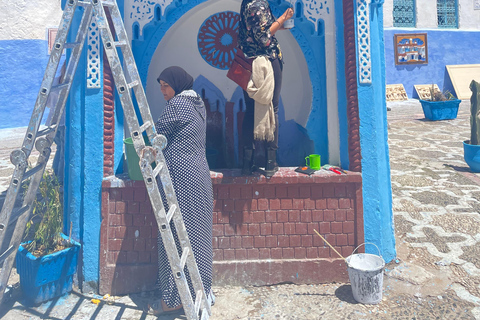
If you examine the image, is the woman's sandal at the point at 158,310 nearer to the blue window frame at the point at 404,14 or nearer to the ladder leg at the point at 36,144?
the ladder leg at the point at 36,144

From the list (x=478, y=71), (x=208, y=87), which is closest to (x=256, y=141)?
(x=208, y=87)

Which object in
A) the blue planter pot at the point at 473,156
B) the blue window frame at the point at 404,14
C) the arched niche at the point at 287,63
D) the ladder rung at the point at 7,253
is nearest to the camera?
the ladder rung at the point at 7,253

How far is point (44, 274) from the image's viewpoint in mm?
3691

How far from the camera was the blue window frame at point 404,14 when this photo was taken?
51.1 feet

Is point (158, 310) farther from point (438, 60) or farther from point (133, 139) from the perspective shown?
point (438, 60)

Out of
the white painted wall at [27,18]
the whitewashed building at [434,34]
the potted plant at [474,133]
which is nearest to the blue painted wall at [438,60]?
the whitewashed building at [434,34]

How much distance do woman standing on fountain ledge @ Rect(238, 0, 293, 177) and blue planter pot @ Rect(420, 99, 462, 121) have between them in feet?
33.3

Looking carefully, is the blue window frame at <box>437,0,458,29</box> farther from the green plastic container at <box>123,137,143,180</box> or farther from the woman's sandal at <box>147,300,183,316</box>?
the woman's sandal at <box>147,300,183,316</box>

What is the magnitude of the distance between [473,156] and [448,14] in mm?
10842

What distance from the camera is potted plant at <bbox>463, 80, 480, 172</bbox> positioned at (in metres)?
7.27

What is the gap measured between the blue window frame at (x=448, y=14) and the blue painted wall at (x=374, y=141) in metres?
14.0

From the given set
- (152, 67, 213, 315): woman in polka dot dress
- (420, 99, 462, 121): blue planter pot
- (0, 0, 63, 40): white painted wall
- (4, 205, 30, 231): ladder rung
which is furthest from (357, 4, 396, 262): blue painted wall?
(0, 0, 63, 40): white painted wall

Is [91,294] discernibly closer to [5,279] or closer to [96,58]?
[5,279]

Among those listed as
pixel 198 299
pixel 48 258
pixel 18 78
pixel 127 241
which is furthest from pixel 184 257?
pixel 18 78
